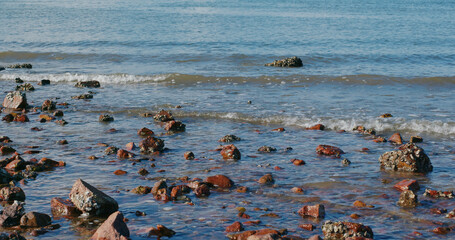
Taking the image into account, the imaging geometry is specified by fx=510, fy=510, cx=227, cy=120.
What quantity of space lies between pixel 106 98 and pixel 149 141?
8541 mm

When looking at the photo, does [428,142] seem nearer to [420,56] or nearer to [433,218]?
[433,218]

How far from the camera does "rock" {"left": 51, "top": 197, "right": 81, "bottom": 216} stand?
317 inches

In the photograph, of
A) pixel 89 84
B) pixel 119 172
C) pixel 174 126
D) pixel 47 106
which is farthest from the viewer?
pixel 89 84

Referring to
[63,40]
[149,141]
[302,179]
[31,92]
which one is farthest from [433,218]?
[63,40]

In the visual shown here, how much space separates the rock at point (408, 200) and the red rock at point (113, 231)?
181 inches

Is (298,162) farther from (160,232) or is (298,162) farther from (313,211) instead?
(160,232)

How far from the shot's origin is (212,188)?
9.42 m

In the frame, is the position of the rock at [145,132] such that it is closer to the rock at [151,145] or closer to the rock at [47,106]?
the rock at [151,145]

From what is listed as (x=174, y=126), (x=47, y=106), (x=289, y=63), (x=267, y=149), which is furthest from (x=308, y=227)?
(x=289, y=63)

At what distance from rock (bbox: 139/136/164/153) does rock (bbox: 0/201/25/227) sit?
4443mm

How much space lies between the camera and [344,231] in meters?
7.07

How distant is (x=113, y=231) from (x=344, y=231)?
3154mm

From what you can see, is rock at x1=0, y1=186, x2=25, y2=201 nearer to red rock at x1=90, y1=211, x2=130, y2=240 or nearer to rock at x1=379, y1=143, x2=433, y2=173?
red rock at x1=90, y1=211, x2=130, y2=240

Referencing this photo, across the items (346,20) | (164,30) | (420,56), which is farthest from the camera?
Result: (346,20)
